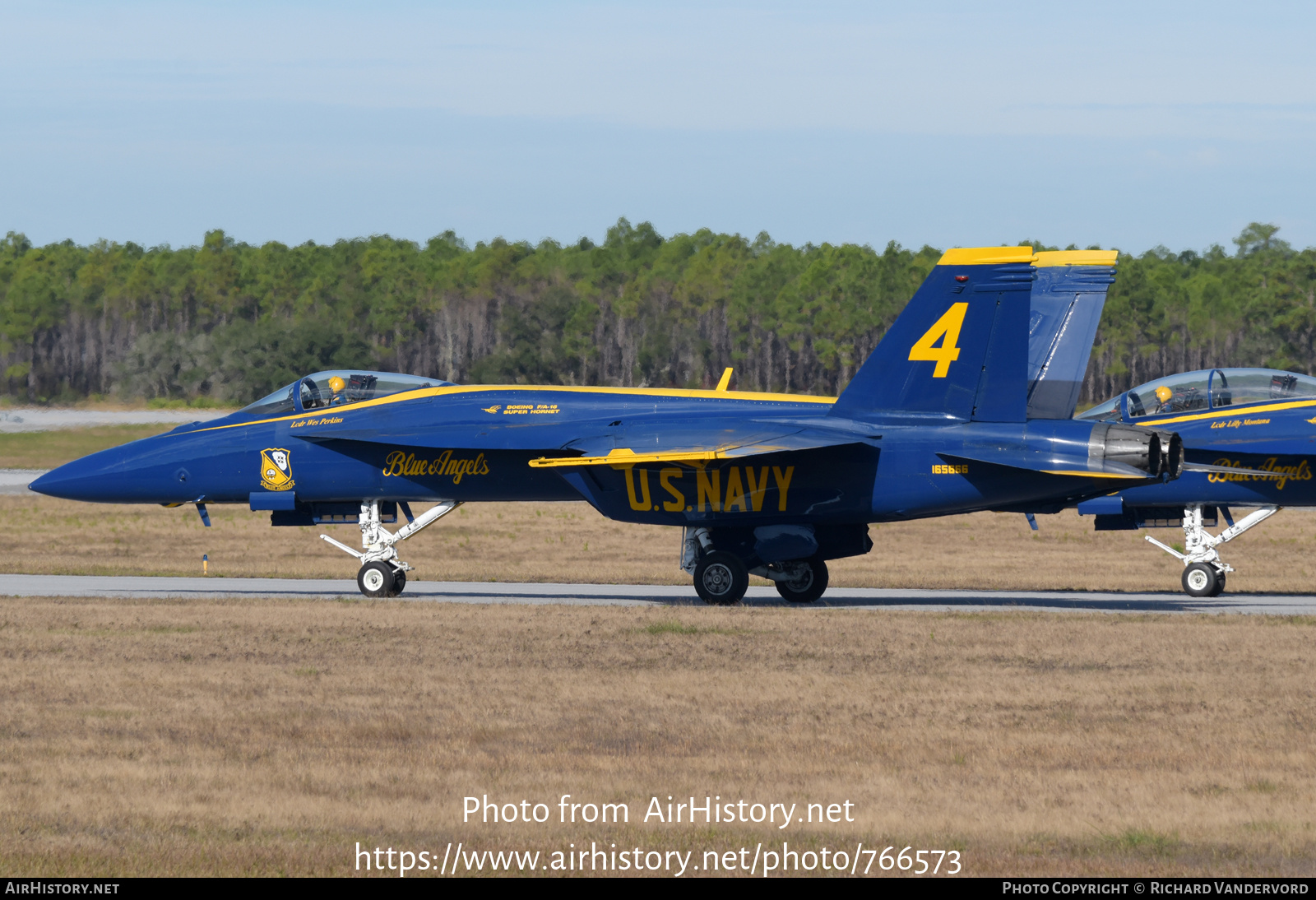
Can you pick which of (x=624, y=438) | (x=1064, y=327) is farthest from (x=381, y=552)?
(x=1064, y=327)

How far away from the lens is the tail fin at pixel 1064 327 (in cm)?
2156

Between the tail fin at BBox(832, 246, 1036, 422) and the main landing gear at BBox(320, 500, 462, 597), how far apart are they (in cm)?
666

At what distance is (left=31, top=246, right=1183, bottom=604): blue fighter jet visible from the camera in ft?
62.9

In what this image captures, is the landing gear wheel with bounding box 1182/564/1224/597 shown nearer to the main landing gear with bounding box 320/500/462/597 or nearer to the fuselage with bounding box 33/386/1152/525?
the fuselage with bounding box 33/386/1152/525

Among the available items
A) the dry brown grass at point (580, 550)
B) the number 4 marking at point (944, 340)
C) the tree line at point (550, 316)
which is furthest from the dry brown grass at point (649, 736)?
the tree line at point (550, 316)

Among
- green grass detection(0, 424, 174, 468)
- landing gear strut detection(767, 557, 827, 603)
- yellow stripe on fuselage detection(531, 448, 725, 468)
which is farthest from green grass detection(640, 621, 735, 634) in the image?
green grass detection(0, 424, 174, 468)

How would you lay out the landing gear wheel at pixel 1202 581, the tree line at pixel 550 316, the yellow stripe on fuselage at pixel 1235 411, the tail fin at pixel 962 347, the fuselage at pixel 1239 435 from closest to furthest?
the tail fin at pixel 962 347
the fuselage at pixel 1239 435
the yellow stripe on fuselage at pixel 1235 411
the landing gear wheel at pixel 1202 581
the tree line at pixel 550 316

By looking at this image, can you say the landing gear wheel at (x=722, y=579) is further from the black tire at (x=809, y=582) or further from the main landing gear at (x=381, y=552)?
the main landing gear at (x=381, y=552)

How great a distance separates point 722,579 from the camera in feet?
68.1

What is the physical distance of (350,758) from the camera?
34.0ft

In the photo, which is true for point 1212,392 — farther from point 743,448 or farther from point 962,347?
point 743,448

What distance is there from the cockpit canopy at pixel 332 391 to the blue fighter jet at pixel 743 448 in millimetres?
37

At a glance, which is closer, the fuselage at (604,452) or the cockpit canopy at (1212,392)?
the fuselage at (604,452)

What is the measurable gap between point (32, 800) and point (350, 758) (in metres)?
2.10
